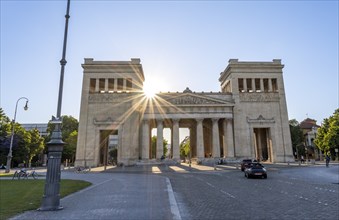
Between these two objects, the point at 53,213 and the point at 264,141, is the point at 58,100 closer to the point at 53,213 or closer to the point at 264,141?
the point at 53,213

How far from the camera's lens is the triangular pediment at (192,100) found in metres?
63.7

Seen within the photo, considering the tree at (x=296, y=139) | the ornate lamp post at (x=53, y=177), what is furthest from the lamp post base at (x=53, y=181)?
the tree at (x=296, y=139)

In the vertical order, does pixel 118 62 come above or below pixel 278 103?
above

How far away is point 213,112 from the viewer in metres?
63.8

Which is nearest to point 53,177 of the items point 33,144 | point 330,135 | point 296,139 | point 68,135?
point 330,135

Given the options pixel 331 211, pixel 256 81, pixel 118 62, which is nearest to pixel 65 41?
pixel 331 211

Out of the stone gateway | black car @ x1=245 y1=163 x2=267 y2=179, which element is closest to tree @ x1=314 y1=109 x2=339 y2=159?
the stone gateway

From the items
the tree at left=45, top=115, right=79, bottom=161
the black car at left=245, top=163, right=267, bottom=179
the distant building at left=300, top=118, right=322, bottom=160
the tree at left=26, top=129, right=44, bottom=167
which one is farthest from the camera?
the distant building at left=300, top=118, right=322, bottom=160

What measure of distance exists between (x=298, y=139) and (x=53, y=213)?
9237 centimetres

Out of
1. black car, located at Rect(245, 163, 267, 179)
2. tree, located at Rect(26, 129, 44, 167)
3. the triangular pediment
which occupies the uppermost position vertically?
the triangular pediment

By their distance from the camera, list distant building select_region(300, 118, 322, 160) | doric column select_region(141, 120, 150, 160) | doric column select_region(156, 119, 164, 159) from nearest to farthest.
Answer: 1. doric column select_region(141, 120, 150, 160)
2. doric column select_region(156, 119, 164, 159)
3. distant building select_region(300, 118, 322, 160)

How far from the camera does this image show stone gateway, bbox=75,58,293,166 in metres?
61.8

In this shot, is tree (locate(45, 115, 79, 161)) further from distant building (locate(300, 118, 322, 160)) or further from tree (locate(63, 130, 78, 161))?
distant building (locate(300, 118, 322, 160))

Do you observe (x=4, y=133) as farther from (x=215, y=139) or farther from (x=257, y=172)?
(x=257, y=172)
